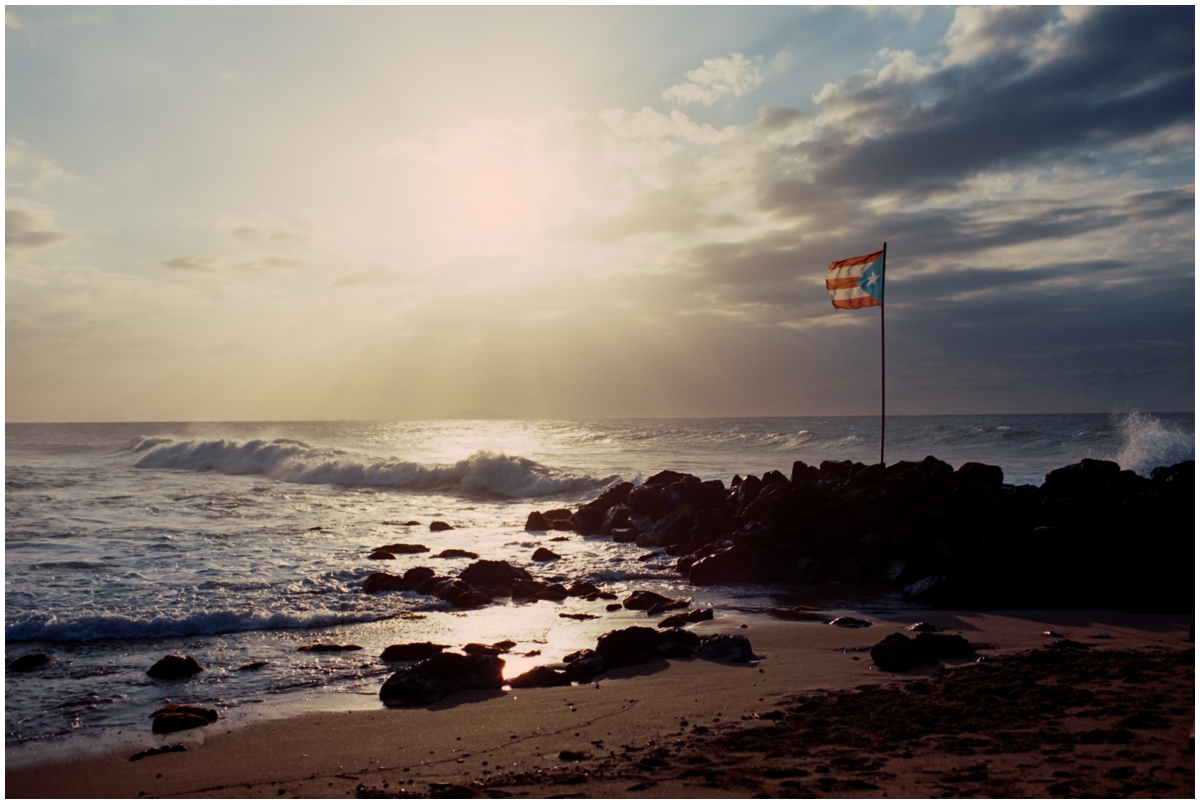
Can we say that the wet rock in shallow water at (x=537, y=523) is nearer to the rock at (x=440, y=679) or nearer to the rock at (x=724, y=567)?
the rock at (x=724, y=567)

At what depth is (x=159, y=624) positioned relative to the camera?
11742mm

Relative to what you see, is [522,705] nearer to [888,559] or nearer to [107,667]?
[107,667]

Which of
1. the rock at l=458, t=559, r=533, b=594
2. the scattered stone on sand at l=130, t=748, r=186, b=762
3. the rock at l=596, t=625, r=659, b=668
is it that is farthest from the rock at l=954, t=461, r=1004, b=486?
the scattered stone on sand at l=130, t=748, r=186, b=762

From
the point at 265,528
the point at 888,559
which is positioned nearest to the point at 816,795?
the point at 888,559

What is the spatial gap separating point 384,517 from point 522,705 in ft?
62.2

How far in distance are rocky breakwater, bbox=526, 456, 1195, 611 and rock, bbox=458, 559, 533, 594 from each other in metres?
4.00

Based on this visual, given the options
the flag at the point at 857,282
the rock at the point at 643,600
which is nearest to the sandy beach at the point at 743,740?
the rock at the point at 643,600

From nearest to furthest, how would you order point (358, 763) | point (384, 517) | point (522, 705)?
point (358, 763) < point (522, 705) < point (384, 517)

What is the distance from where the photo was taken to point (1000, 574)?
13164 millimetres

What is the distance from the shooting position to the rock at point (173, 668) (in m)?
9.41

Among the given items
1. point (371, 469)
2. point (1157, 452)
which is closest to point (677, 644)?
point (371, 469)

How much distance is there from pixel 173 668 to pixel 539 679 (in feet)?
15.8

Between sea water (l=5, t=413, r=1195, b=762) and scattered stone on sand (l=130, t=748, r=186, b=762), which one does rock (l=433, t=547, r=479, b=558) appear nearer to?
sea water (l=5, t=413, r=1195, b=762)

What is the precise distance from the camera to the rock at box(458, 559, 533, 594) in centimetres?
1469
